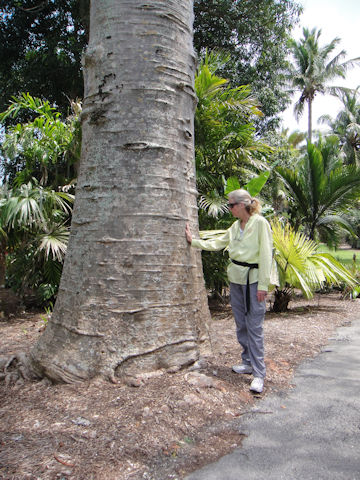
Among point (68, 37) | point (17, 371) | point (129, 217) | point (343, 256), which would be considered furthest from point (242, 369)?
point (343, 256)

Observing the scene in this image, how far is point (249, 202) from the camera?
3.27m

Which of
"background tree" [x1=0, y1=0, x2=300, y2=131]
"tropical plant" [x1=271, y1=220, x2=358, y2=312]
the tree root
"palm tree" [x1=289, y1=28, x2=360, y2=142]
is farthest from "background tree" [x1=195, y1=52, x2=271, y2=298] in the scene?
"palm tree" [x1=289, y1=28, x2=360, y2=142]

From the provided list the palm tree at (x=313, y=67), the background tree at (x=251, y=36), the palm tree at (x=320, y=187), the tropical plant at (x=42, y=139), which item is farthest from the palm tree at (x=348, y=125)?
the tropical plant at (x=42, y=139)

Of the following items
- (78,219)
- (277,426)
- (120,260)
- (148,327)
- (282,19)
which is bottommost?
(277,426)

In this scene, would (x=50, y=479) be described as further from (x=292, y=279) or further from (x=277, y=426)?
(x=292, y=279)

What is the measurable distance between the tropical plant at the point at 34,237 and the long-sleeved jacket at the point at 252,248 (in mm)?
3792

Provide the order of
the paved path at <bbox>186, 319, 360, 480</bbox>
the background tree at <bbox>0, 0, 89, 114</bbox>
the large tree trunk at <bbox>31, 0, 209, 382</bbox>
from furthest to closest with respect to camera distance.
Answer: the background tree at <bbox>0, 0, 89, 114</bbox> < the large tree trunk at <bbox>31, 0, 209, 382</bbox> < the paved path at <bbox>186, 319, 360, 480</bbox>

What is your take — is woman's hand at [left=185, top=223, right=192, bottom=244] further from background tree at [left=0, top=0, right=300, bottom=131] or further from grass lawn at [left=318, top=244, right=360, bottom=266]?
background tree at [left=0, top=0, right=300, bottom=131]

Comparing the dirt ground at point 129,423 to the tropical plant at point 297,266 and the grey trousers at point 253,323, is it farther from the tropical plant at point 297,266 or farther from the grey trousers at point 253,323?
the tropical plant at point 297,266

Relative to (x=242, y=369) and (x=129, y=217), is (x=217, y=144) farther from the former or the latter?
(x=242, y=369)

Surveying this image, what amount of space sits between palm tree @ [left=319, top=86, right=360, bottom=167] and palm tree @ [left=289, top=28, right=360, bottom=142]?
2.40 m

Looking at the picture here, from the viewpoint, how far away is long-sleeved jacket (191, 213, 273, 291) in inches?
122

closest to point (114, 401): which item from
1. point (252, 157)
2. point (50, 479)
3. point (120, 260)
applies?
point (50, 479)

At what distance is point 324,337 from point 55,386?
11.6 ft
